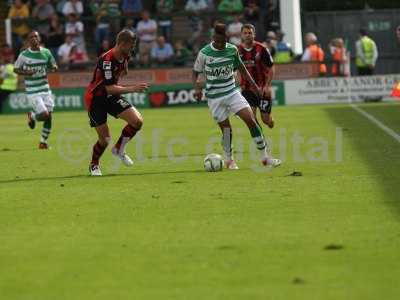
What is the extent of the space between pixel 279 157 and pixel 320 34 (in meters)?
24.5

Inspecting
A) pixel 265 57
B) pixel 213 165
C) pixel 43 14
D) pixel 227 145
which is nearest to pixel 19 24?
pixel 43 14

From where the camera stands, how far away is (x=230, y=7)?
136 feet

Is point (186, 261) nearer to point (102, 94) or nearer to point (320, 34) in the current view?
point (102, 94)

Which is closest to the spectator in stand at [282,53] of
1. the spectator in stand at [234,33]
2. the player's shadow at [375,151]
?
the spectator in stand at [234,33]

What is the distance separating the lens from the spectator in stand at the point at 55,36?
1597 inches

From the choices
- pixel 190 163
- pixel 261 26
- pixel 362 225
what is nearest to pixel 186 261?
pixel 362 225

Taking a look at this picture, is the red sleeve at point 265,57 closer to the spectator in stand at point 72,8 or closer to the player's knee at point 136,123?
the player's knee at point 136,123

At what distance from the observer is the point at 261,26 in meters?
41.2

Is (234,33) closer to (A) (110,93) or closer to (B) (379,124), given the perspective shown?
(B) (379,124)

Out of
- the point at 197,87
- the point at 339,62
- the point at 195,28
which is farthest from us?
the point at 195,28

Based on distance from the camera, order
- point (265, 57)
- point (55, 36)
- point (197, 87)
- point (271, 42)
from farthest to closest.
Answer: point (55, 36) → point (271, 42) → point (265, 57) → point (197, 87)

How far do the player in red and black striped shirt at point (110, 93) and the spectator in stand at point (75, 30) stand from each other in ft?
79.7

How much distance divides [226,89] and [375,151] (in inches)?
129

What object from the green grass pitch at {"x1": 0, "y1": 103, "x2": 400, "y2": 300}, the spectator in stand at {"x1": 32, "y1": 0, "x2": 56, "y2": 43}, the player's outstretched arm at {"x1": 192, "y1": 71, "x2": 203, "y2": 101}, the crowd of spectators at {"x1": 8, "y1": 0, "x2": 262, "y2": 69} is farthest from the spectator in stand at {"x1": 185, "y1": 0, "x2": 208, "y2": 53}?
the player's outstretched arm at {"x1": 192, "y1": 71, "x2": 203, "y2": 101}
